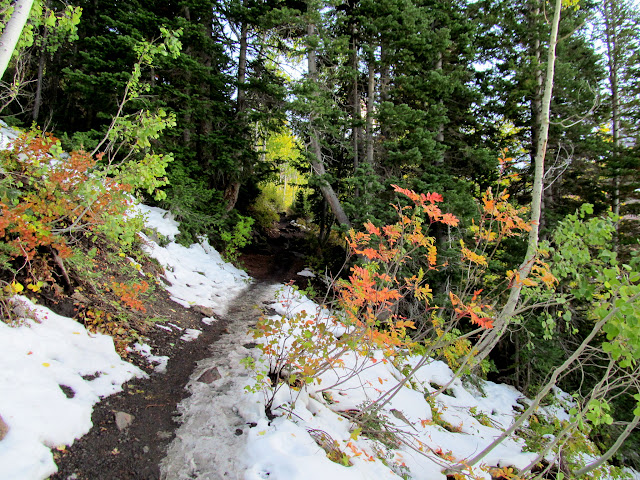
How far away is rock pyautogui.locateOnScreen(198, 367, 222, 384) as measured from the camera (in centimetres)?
358

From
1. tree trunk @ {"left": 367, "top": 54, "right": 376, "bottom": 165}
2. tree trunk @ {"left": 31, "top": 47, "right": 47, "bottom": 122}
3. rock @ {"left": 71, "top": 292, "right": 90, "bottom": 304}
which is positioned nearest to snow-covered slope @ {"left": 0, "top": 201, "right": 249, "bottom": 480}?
rock @ {"left": 71, "top": 292, "right": 90, "bottom": 304}

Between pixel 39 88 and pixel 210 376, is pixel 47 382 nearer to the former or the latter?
pixel 210 376

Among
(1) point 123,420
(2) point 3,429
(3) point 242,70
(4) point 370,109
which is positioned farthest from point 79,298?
(3) point 242,70

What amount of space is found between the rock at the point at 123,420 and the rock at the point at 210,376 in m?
0.90

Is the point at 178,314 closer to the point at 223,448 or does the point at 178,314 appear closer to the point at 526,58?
the point at 223,448

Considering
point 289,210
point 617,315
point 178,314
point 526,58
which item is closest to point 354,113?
point 526,58

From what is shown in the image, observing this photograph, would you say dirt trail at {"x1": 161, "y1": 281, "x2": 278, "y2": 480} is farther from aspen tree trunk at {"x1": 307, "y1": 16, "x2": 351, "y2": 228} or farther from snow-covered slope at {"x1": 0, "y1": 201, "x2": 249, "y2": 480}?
aspen tree trunk at {"x1": 307, "y1": 16, "x2": 351, "y2": 228}

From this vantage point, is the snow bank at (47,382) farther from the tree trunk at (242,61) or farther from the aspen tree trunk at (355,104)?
the tree trunk at (242,61)

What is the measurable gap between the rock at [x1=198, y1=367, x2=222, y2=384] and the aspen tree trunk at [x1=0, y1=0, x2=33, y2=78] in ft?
10.7

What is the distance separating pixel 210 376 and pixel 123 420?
108cm

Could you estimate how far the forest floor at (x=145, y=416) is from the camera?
2.18 m

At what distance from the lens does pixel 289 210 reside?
79.5ft

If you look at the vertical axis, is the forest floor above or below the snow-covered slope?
below

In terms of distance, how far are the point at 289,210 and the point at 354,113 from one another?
1421 cm
